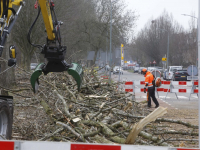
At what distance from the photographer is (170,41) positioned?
6397 centimetres

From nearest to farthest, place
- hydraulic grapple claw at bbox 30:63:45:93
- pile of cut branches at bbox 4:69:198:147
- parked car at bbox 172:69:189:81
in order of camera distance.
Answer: hydraulic grapple claw at bbox 30:63:45:93 → pile of cut branches at bbox 4:69:198:147 → parked car at bbox 172:69:189:81

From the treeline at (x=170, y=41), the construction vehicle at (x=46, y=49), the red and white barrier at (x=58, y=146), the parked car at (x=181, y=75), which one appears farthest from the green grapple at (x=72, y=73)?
the treeline at (x=170, y=41)

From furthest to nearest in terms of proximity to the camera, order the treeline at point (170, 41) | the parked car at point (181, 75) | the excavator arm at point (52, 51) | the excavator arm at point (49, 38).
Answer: the treeline at point (170, 41)
the parked car at point (181, 75)
the excavator arm at point (52, 51)
the excavator arm at point (49, 38)

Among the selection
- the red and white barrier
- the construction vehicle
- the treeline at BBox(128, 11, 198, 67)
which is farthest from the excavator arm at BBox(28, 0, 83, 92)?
the treeline at BBox(128, 11, 198, 67)

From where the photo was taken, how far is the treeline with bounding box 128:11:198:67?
56156 mm

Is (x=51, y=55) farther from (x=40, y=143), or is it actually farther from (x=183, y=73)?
(x=183, y=73)

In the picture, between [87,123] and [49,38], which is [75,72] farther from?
[87,123]

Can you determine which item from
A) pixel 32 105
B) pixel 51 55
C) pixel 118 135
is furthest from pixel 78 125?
pixel 32 105

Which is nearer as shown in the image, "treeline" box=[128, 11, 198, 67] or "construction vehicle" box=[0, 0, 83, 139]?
"construction vehicle" box=[0, 0, 83, 139]

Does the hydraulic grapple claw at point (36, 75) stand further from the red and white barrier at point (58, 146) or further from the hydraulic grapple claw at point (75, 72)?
the red and white barrier at point (58, 146)

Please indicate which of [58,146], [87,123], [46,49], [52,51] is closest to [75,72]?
[52,51]

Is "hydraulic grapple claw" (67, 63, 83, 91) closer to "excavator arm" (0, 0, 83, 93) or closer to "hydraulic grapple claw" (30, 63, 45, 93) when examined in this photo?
"excavator arm" (0, 0, 83, 93)

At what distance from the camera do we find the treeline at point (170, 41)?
56.2 meters

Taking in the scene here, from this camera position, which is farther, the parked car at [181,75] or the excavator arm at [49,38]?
the parked car at [181,75]
